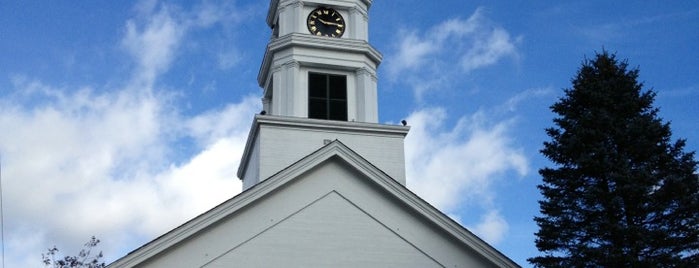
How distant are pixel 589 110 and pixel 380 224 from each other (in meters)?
6.12

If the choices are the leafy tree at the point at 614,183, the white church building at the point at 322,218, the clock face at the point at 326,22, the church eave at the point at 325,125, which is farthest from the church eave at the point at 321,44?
the leafy tree at the point at 614,183

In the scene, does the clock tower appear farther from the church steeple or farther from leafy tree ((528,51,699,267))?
leafy tree ((528,51,699,267))

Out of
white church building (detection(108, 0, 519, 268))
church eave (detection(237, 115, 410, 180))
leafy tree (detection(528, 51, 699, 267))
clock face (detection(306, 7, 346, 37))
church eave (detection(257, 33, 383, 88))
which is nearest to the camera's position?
leafy tree (detection(528, 51, 699, 267))

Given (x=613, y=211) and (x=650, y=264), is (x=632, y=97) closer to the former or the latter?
(x=613, y=211)

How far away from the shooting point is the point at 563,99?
54.4 feet

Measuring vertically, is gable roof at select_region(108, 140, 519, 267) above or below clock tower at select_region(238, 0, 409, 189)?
below

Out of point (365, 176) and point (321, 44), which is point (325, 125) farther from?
point (365, 176)

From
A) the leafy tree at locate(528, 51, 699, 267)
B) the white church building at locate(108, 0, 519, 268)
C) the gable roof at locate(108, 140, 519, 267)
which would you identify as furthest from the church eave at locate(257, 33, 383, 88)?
the leafy tree at locate(528, 51, 699, 267)

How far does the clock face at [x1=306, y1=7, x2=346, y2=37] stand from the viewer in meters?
26.5

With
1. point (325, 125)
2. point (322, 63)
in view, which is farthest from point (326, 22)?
point (325, 125)

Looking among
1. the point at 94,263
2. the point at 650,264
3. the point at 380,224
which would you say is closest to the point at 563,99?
the point at 650,264

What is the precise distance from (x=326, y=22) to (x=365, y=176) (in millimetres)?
8201

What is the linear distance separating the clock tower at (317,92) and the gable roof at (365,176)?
3348mm

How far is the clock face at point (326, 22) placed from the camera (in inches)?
1044
